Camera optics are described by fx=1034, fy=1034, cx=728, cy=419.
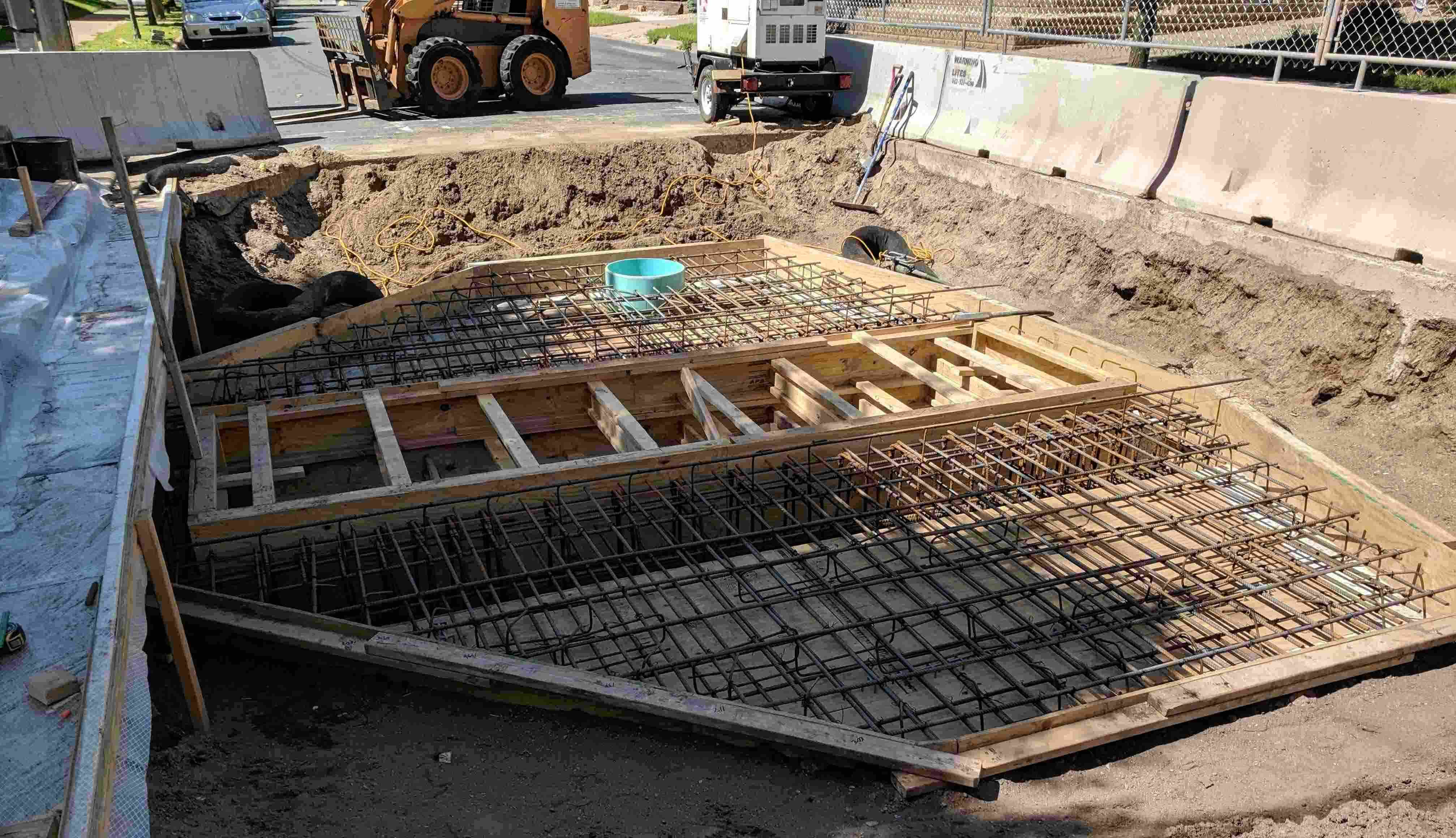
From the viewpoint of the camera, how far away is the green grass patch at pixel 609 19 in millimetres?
36719

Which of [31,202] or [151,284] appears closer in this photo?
[151,284]

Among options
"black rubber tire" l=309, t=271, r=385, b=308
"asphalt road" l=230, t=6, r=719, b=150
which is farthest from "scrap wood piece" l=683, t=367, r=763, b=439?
"asphalt road" l=230, t=6, r=719, b=150

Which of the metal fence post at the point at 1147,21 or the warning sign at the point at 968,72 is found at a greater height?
the metal fence post at the point at 1147,21

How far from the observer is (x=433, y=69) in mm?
14516

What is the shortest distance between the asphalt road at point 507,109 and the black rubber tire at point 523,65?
20 cm

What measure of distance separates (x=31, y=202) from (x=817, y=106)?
10153 millimetres

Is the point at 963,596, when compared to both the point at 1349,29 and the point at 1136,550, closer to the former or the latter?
the point at 1136,550

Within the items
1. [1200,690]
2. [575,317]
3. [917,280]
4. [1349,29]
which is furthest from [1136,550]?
[1349,29]

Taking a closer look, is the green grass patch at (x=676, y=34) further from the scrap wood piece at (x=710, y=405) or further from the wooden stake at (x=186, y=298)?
the scrap wood piece at (x=710, y=405)

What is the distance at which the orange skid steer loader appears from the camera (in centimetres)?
1438

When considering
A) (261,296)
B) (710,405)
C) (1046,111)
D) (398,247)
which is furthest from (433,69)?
(710,405)

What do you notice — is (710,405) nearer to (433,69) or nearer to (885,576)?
(885,576)

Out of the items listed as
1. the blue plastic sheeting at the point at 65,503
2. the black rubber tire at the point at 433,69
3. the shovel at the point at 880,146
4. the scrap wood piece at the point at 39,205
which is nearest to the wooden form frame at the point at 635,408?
the blue plastic sheeting at the point at 65,503

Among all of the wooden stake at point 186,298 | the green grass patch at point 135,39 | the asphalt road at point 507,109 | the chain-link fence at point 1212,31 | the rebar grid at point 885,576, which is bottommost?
the rebar grid at point 885,576
